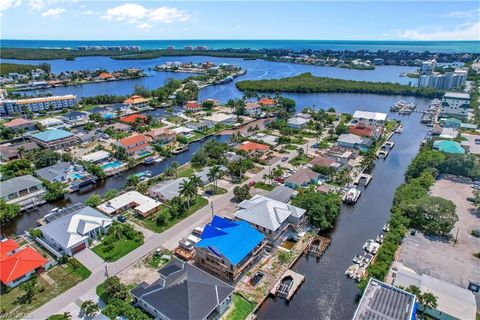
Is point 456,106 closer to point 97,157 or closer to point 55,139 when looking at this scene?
point 97,157

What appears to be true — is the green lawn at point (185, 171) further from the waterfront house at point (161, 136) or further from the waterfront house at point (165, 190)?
the waterfront house at point (161, 136)

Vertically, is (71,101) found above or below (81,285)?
above

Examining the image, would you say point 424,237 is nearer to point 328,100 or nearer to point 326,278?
point 326,278

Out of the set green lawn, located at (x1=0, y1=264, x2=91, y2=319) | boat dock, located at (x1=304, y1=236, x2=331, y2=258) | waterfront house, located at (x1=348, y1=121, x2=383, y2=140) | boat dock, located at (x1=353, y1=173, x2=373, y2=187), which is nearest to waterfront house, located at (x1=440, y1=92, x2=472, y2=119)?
waterfront house, located at (x1=348, y1=121, x2=383, y2=140)

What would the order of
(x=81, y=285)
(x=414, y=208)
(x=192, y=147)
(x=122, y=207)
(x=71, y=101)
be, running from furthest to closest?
(x=71, y=101)
(x=192, y=147)
(x=122, y=207)
(x=414, y=208)
(x=81, y=285)

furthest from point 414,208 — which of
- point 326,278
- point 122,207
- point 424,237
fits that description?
point 122,207

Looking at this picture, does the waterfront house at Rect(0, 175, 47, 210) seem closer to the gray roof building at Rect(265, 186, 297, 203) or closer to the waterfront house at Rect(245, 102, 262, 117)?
the gray roof building at Rect(265, 186, 297, 203)

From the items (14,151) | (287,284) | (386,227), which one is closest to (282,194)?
(386,227)
